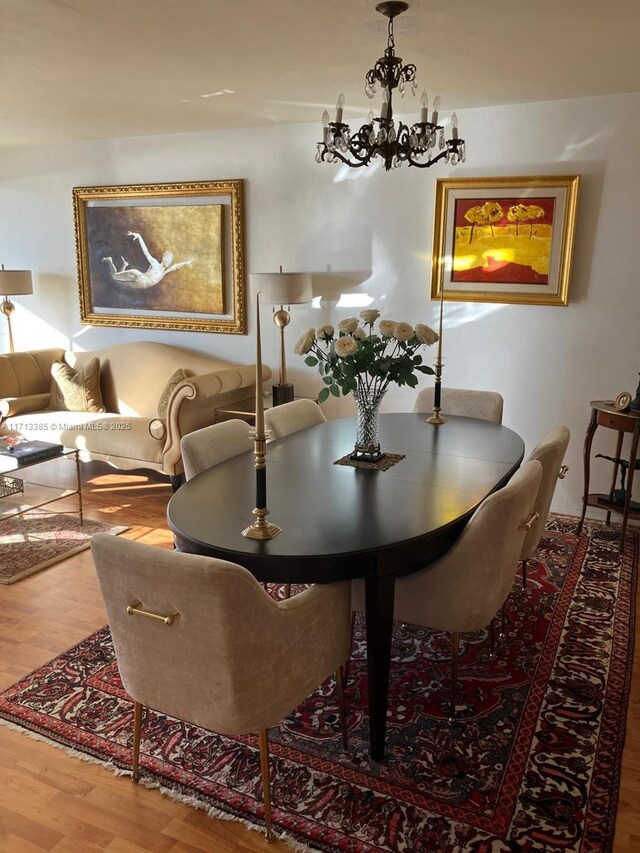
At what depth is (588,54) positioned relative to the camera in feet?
9.85

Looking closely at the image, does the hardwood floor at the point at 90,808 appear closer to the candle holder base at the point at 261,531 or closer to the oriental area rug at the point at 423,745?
the oriental area rug at the point at 423,745

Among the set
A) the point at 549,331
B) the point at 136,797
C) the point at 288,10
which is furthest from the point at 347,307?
the point at 136,797

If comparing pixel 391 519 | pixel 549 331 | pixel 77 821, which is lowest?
pixel 77 821

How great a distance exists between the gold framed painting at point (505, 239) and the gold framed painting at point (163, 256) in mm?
1575

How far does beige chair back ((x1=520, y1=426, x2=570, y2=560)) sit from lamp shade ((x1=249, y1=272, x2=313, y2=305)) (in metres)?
2.17

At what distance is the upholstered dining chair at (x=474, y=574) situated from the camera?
2.10 metres

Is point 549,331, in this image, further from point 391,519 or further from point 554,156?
point 391,519

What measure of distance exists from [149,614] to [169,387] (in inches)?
129

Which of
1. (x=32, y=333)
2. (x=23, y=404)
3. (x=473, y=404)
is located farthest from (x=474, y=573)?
(x=32, y=333)

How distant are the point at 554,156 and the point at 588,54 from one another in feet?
3.20

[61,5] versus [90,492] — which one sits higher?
[61,5]

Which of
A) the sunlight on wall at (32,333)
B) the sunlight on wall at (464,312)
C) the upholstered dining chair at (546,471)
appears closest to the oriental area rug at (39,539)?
the upholstered dining chair at (546,471)

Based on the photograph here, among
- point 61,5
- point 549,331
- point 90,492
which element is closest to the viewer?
point 61,5

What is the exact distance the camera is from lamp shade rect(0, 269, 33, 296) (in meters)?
5.47
